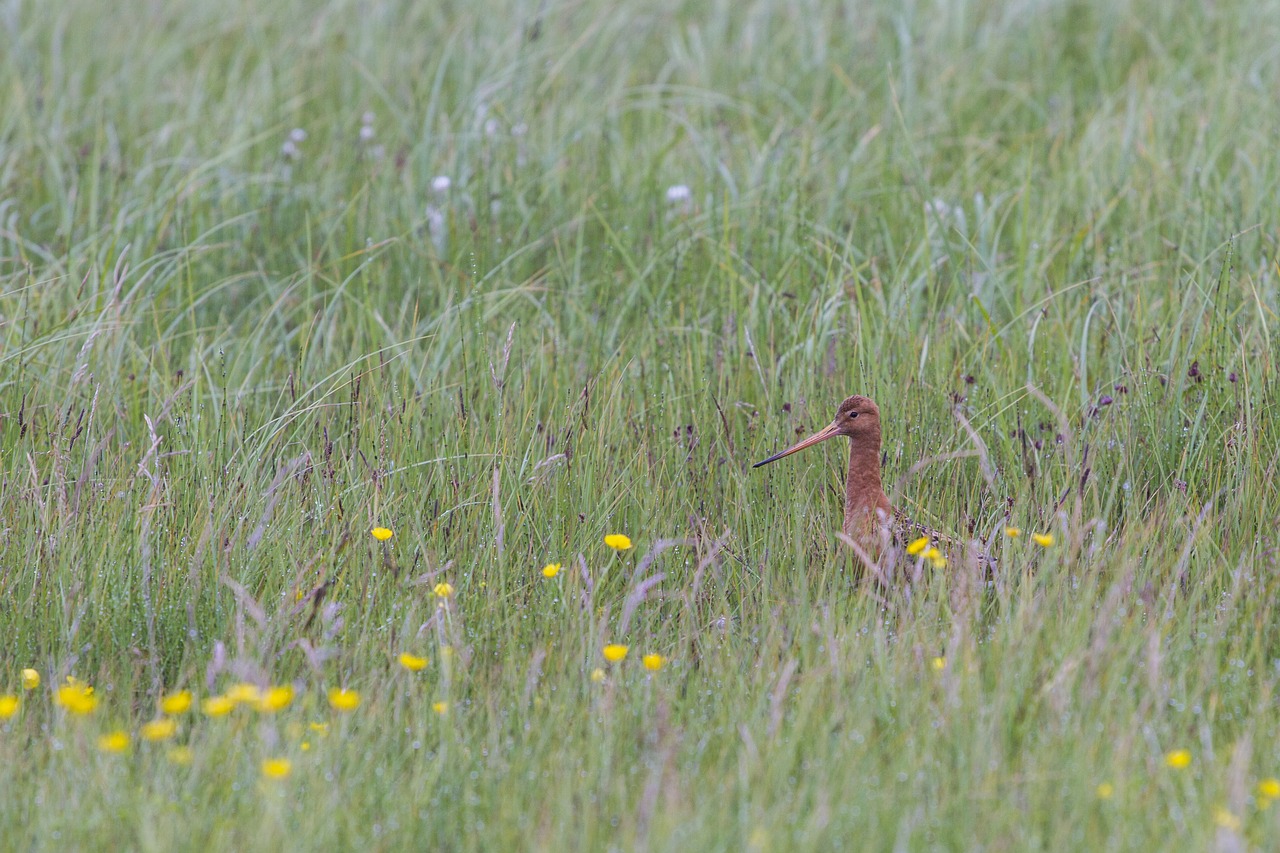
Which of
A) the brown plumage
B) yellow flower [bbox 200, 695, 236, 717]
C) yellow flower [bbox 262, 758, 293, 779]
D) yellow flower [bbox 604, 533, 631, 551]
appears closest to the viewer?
yellow flower [bbox 262, 758, 293, 779]

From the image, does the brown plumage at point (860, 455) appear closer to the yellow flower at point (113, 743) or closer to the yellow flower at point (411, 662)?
the yellow flower at point (411, 662)

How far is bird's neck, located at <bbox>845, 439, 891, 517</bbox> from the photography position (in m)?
3.77

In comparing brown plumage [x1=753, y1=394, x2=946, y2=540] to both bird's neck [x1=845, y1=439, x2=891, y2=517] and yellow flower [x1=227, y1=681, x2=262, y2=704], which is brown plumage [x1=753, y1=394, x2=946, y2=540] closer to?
bird's neck [x1=845, y1=439, x2=891, y2=517]

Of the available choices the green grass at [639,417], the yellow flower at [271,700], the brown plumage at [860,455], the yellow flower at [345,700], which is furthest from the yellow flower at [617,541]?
the yellow flower at [271,700]

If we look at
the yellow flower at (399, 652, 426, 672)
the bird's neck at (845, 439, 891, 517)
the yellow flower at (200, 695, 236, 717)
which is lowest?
the bird's neck at (845, 439, 891, 517)

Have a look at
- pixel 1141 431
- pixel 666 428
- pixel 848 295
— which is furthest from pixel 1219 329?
pixel 666 428

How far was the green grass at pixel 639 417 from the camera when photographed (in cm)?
256

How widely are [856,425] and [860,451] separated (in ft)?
0.23

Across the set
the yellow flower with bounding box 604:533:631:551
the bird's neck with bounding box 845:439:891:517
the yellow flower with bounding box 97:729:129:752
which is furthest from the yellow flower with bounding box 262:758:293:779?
the bird's neck with bounding box 845:439:891:517

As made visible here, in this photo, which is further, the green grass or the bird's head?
the bird's head

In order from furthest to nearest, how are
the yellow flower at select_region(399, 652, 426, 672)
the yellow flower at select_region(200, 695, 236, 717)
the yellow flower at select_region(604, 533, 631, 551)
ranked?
the yellow flower at select_region(604, 533, 631, 551), the yellow flower at select_region(399, 652, 426, 672), the yellow flower at select_region(200, 695, 236, 717)

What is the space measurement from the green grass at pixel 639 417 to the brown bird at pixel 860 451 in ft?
0.46

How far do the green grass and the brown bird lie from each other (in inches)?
5.6

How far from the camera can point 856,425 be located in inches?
148
